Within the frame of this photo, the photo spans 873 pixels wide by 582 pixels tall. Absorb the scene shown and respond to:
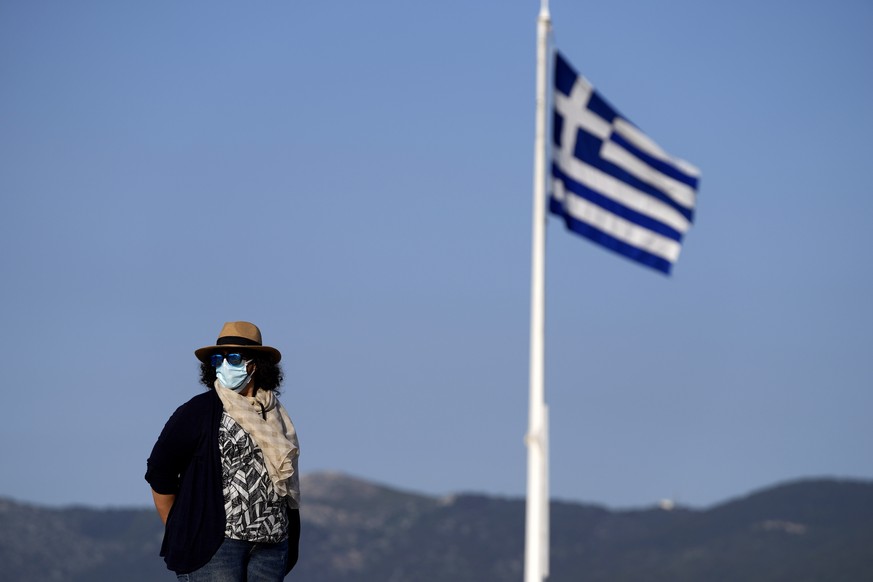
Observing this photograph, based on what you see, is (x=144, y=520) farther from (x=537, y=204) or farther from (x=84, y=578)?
(x=537, y=204)

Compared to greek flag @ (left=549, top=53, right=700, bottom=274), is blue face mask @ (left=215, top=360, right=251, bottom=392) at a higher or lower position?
lower

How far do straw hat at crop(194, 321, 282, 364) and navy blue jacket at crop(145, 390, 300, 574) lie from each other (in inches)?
11.4

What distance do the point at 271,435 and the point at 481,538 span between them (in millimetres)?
83301

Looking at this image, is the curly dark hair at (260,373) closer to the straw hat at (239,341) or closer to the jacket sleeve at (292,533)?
the straw hat at (239,341)

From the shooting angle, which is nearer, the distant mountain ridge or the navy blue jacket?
the navy blue jacket

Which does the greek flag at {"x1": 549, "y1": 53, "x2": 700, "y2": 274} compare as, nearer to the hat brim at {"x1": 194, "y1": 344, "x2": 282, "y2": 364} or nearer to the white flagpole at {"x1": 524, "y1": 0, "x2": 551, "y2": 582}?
the white flagpole at {"x1": 524, "y1": 0, "x2": 551, "y2": 582}

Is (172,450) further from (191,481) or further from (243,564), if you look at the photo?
(243,564)

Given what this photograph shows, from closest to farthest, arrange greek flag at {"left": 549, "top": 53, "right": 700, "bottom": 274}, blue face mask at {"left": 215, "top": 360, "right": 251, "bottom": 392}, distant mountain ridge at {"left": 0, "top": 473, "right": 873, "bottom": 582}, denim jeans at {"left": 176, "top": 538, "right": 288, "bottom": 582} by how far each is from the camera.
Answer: denim jeans at {"left": 176, "top": 538, "right": 288, "bottom": 582} < blue face mask at {"left": 215, "top": 360, "right": 251, "bottom": 392} < greek flag at {"left": 549, "top": 53, "right": 700, "bottom": 274} < distant mountain ridge at {"left": 0, "top": 473, "right": 873, "bottom": 582}

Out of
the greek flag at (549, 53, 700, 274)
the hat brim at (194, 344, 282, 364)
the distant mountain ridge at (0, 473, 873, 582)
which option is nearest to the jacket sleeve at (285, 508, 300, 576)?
the hat brim at (194, 344, 282, 364)

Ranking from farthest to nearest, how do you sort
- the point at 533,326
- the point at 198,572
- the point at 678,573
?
the point at 678,573, the point at 533,326, the point at 198,572

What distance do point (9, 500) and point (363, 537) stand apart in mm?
20196

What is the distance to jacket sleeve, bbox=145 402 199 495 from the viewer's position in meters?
6.59

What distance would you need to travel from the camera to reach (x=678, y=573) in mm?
75500

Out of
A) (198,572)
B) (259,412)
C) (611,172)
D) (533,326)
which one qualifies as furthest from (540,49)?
(198,572)
